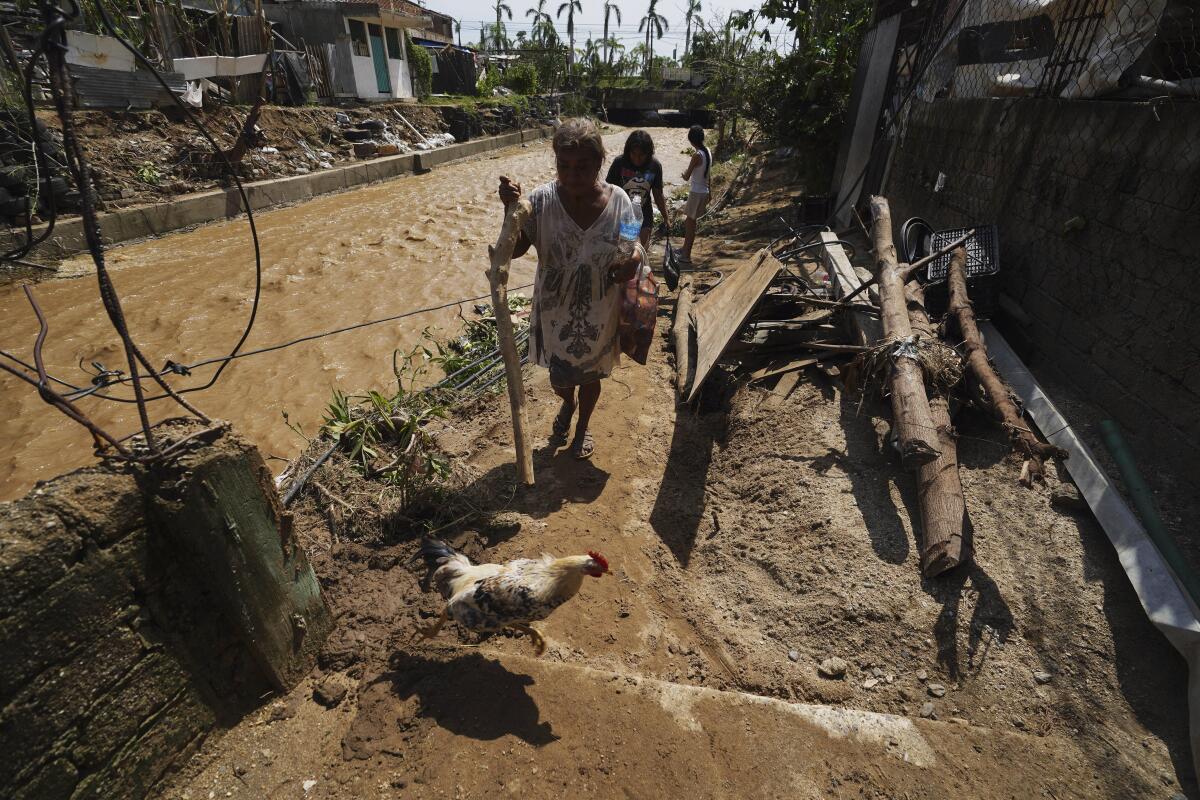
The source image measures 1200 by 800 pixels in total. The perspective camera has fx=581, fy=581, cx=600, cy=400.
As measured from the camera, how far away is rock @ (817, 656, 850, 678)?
237 cm

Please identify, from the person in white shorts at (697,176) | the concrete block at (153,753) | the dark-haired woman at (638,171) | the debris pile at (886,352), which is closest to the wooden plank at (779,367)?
the debris pile at (886,352)

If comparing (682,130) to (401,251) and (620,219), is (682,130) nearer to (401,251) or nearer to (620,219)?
(401,251)

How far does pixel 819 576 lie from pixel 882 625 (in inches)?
12.8

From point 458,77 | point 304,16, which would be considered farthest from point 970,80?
point 458,77

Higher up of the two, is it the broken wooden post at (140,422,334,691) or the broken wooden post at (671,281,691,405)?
the broken wooden post at (140,422,334,691)

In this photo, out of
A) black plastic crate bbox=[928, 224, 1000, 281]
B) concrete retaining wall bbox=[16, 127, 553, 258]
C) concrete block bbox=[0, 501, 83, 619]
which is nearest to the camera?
concrete block bbox=[0, 501, 83, 619]

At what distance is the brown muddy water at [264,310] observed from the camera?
15.1 feet

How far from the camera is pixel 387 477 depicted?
131 inches

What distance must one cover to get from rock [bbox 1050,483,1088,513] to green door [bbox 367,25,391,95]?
2396 cm

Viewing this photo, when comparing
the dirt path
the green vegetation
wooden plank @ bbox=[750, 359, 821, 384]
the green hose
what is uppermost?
the green hose

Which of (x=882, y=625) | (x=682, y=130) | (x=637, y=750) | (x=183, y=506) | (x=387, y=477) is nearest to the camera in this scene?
(x=183, y=506)

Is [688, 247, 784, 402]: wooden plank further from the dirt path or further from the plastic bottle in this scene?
the plastic bottle

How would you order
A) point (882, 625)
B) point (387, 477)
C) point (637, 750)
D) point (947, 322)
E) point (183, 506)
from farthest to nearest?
point (947, 322)
point (387, 477)
point (882, 625)
point (637, 750)
point (183, 506)

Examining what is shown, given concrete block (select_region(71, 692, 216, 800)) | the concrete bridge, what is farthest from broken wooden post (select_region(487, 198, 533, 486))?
the concrete bridge
